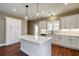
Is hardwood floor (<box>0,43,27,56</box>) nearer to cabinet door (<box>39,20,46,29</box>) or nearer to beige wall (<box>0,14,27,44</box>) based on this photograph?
beige wall (<box>0,14,27,44</box>)

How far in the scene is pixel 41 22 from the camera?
209 cm

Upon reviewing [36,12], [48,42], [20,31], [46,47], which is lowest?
[46,47]

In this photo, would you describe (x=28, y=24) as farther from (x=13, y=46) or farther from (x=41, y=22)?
(x=13, y=46)

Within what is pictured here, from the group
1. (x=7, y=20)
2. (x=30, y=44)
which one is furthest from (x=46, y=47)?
(x=7, y=20)

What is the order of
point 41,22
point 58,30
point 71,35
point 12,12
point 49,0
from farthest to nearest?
point 71,35, point 58,30, point 41,22, point 12,12, point 49,0

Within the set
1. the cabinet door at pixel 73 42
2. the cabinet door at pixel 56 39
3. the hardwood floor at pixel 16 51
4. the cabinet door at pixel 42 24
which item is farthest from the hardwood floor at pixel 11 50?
the cabinet door at pixel 73 42

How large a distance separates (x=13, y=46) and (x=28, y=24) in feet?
2.31

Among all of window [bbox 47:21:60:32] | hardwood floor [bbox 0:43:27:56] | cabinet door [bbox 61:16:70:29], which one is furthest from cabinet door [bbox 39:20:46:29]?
hardwood floor [bbox 0:43:27:56]

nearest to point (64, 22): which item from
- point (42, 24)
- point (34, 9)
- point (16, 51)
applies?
point (42, 24)

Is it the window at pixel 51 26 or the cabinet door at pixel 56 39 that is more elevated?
the window at pixel 51 26

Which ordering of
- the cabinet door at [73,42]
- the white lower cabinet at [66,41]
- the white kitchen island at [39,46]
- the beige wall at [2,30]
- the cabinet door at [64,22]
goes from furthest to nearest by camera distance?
the cabinet door at [73,42], the cabinet door at [64,22], the white lower cabinet at [66,41], the white kitchen island at [39,46], the beige wall at [2,30]

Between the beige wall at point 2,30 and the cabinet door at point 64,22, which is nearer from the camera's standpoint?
the beige wall at point 2,30

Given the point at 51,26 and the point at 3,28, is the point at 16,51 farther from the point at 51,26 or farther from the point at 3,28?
the point at 51,26

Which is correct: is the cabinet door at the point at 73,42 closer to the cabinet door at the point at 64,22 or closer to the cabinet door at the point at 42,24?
the cabinet door at the point at 64,22
